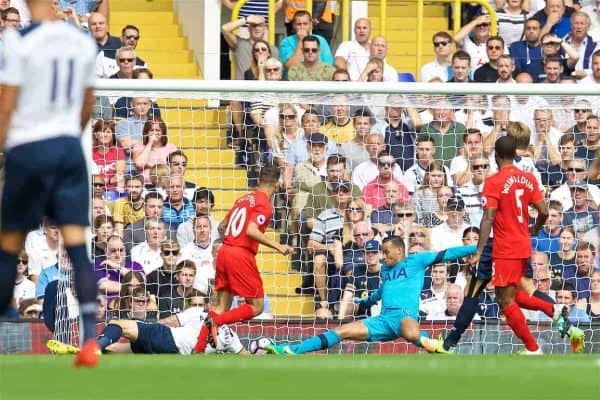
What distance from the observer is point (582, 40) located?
661 inches

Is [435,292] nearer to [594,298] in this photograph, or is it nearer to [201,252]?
[594,298]

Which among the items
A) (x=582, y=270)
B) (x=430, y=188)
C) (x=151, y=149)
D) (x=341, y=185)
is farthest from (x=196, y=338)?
(x=582, y=270)

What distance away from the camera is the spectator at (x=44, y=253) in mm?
13406

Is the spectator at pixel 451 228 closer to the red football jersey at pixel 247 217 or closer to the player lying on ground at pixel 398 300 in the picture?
the player lying on ground at pixel 398 300

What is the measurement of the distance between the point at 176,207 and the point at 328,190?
1.35 metres

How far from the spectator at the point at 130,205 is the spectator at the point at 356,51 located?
3285mm

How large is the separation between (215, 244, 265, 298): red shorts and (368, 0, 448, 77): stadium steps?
16.5 feet

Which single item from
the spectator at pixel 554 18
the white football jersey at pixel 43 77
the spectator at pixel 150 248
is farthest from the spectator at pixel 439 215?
the white football jersey at pixel 43 77

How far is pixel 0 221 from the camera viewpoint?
7707mm

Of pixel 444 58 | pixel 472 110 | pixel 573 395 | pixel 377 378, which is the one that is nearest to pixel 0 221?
pixel 377 378

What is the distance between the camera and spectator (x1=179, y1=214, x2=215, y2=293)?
13664 millimetres

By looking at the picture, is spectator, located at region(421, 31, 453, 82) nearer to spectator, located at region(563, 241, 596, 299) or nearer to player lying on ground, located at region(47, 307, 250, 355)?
spectator, located at region(563, 241, 596, 299)

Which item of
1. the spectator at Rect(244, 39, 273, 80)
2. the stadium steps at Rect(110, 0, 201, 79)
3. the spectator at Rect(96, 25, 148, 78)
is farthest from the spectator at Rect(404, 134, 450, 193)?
the stadium steps at Rect(110, 0, 201, 79)

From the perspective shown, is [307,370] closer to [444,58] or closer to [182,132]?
[182,132]
